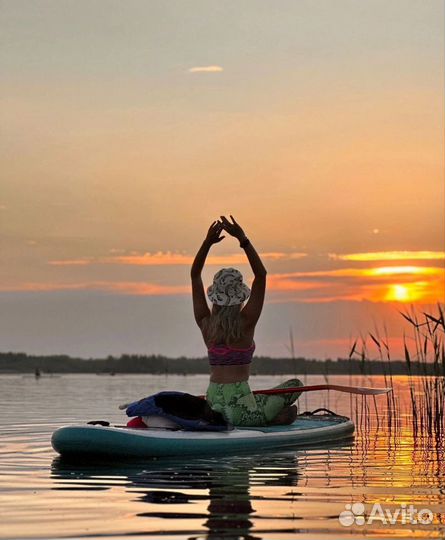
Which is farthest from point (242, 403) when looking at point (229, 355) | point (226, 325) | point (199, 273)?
point (199, 273)

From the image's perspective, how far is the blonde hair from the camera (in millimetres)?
11141

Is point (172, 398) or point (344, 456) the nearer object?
point (172, 398)

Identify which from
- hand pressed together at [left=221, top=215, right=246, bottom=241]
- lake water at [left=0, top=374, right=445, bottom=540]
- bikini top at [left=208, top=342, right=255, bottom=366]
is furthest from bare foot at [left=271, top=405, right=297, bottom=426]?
hand pressed together at [left=221, top=215, right=246, bottom=241]

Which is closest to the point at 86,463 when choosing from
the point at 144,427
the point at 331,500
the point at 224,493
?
the point at 144,427

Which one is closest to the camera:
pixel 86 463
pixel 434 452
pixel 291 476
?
pixel 291 476

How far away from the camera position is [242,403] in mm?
11633

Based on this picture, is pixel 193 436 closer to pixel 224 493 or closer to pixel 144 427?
pixel 144 427

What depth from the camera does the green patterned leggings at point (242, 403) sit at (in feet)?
37.8

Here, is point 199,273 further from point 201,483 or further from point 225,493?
point 225,493

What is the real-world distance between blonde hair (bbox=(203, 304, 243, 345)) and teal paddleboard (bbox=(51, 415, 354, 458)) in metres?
0.99

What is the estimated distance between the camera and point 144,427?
429 inches

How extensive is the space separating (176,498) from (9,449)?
4.09m

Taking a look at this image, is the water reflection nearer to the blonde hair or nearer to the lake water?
the lake water

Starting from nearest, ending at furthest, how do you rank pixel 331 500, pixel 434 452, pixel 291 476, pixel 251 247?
pixel 331 500, pixel 291 476, pixel 251 247, pixel 434 452
